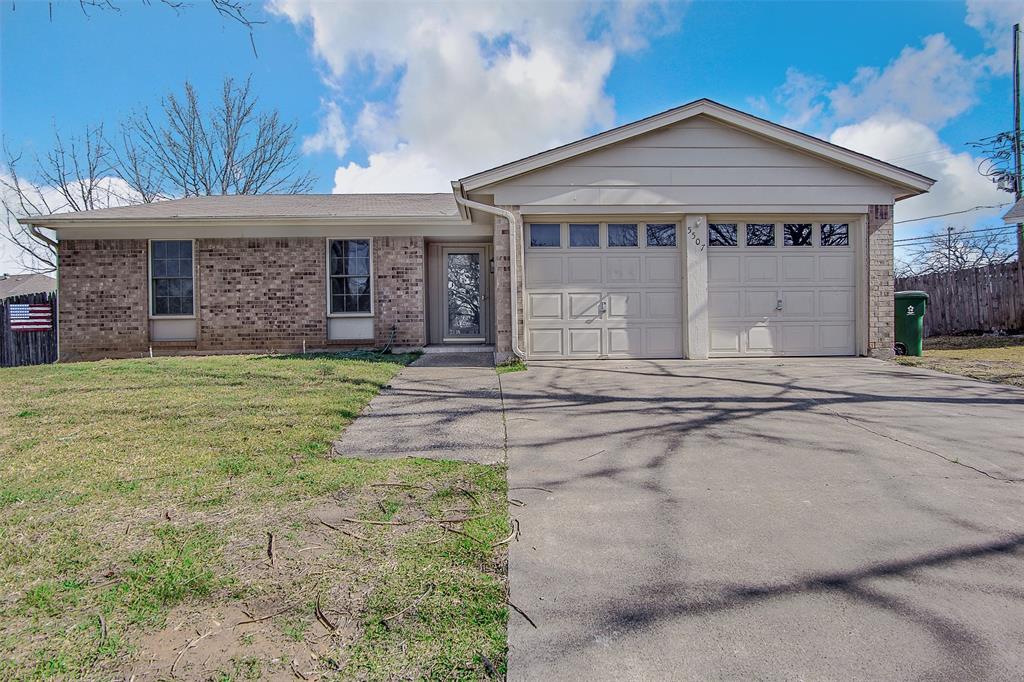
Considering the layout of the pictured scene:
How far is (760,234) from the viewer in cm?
912

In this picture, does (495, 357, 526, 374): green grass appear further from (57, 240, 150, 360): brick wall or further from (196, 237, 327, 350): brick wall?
(57, 240, 150, 360): brick wall

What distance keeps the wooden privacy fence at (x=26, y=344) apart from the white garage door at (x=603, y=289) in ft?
37.2

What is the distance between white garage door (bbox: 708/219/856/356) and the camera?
905 centimetres

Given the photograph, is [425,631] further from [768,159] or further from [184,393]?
[768,159]

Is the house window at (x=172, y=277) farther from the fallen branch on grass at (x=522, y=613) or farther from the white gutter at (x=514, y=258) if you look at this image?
the fallen branch on grass at (x=522, y=613)

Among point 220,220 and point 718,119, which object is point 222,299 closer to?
point 220,220

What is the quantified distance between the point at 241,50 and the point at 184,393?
3690mm

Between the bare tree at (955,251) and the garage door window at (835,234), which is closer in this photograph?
the garage door window at (835,234)

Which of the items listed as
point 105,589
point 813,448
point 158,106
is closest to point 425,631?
point 105,589

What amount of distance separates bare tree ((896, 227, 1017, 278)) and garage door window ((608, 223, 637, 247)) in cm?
3120

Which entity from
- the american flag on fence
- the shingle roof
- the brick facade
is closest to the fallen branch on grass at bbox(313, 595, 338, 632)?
the brick facade

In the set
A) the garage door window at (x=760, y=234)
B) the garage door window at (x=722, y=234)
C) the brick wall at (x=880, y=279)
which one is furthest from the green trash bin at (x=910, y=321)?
the garage door window at (x=722, y=234)

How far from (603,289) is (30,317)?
12473mm

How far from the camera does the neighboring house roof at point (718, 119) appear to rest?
27.8 feet
